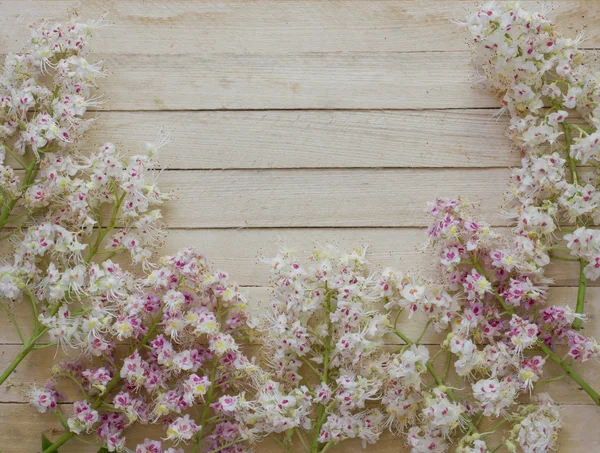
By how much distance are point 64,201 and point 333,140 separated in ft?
2.16

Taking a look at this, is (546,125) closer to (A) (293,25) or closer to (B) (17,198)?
(A) (293,25)

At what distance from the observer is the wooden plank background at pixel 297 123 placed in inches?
68.0

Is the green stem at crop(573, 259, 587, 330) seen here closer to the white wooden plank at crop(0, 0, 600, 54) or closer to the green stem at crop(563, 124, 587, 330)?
the green stem at crop(563, 124, 587, 330)

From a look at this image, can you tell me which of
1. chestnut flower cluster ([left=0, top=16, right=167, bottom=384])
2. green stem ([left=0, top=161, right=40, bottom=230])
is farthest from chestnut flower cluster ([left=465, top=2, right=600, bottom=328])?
green stem ([left=0, top=161, right=40, bottom=230])

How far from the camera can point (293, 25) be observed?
1778 mm

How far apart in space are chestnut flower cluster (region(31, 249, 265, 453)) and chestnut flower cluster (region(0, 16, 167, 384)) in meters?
0.06

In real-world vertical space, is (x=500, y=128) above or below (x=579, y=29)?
below

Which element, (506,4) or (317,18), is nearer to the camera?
(506,4)

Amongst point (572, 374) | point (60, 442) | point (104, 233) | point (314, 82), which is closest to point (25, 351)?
point (60, 442)

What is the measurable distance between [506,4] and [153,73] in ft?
2.85

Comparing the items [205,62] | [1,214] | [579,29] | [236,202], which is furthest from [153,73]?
[579,29]

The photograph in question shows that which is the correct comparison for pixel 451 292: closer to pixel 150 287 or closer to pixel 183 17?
pixel 150 287

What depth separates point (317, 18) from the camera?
1776 mm

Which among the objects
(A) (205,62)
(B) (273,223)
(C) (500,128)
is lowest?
(B) (273,223)
